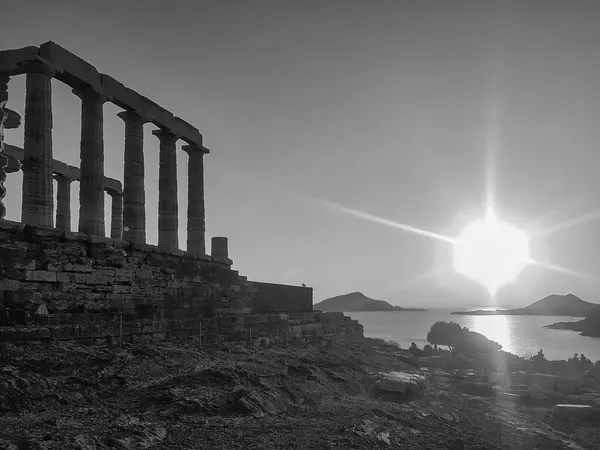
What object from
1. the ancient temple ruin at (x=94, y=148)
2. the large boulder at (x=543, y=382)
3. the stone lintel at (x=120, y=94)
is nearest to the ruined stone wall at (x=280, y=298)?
the ancient temple ruin at (x=94, y=148)

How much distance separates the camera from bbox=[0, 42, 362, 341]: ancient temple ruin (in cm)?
1278

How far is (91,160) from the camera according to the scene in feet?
56.8

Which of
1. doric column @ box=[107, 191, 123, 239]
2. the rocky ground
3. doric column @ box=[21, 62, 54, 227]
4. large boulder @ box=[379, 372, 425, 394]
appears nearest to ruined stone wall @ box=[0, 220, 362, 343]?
the rocky ground

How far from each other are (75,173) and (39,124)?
11.4m

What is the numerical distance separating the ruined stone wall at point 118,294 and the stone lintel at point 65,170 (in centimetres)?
935

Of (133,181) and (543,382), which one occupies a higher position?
(133,181)

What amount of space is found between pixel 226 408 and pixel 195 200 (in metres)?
14.9

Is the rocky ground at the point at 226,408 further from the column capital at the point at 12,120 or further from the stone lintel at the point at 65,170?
the stone lintel at the point at 65,170

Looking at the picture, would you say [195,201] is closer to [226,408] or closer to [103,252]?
[103,252]

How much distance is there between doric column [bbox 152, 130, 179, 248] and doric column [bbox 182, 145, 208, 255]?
5.73 ft

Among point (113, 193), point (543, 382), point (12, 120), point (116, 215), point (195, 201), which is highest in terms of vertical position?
point (12, 120)

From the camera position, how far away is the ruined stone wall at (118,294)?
12.4m

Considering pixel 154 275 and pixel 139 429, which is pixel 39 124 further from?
pixel 139 429

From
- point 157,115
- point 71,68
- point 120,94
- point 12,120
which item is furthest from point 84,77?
point 12,120
